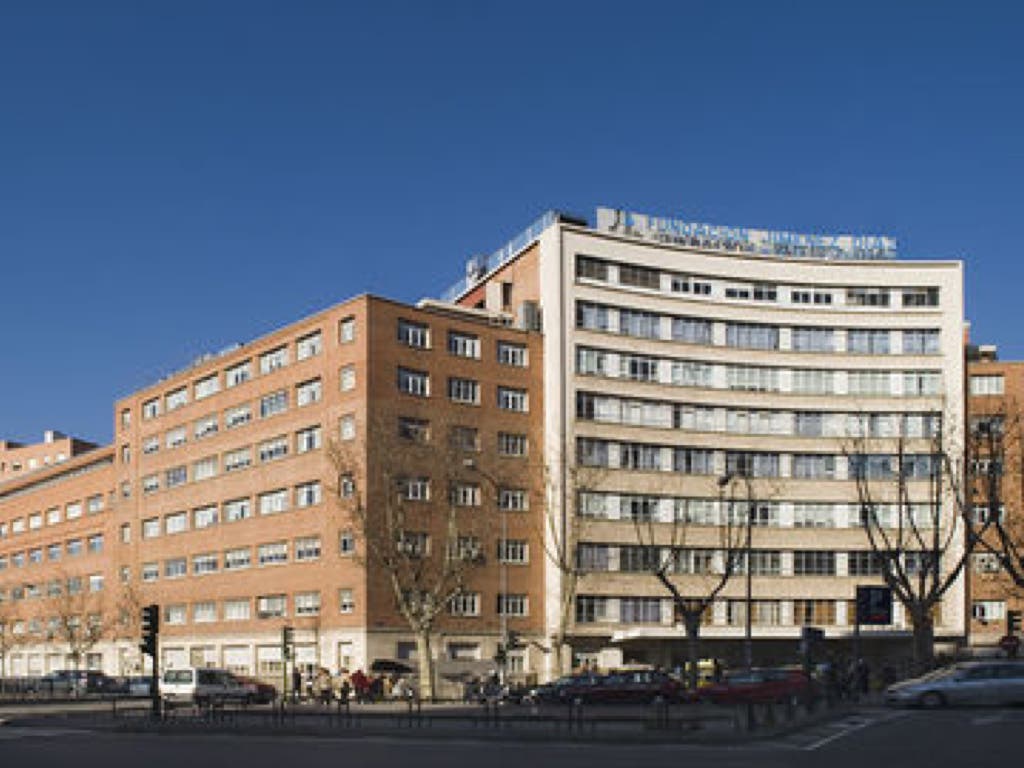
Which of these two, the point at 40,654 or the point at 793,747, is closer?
the point at 793,747

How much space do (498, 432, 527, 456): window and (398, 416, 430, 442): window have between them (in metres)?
5.56

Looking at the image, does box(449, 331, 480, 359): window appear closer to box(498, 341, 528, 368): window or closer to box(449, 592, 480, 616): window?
box(498, 341, 528, 368): window

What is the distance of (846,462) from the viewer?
94375 mm

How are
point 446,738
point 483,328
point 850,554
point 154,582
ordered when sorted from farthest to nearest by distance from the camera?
point 154,582 → point 850,554 → point 483,328 → point 446,738

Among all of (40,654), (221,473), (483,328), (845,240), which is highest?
(845,240)

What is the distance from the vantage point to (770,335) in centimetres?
9456

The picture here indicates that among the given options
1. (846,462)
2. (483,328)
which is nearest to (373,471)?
(483,328)

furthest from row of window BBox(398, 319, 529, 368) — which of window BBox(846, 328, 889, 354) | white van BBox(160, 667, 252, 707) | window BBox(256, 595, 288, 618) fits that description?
window BBox(846, 328, 889, 354)

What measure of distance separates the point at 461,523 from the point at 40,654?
55008 mm

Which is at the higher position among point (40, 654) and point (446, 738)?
point (446, 738)

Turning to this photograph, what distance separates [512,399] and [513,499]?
248 inches

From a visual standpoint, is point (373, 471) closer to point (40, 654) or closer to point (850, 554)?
point (850, 554)

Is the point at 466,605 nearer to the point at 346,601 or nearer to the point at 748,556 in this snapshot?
the point at 346,601

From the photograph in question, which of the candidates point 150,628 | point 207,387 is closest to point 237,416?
point 207,387
